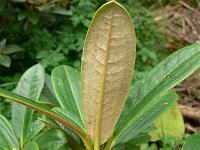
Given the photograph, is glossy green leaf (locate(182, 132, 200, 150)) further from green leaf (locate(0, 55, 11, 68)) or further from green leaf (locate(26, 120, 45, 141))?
green leaf (locate(0, 55, 11, 68))

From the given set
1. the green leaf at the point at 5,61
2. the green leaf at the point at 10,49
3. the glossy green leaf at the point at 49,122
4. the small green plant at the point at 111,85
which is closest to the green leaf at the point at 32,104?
the small green plant at the point at 111,85

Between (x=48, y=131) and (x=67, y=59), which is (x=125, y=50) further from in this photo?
(x=67, y=59)

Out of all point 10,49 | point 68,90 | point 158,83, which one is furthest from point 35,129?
point 10,49

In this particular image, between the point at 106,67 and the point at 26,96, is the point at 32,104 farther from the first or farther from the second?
the point at 26,96

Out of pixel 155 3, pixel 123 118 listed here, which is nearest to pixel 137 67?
pixel 155 3

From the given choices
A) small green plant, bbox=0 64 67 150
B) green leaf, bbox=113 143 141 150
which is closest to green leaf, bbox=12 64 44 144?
small green plant, bbox=0 64 67 150
